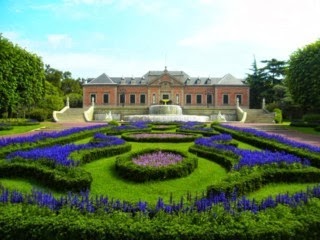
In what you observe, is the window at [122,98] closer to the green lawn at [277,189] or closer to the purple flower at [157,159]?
the purple flower at [157,159]

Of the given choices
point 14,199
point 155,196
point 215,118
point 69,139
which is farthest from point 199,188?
point 215,118

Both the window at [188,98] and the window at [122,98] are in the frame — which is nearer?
the window at [188,98]

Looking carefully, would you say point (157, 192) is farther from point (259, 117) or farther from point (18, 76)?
point (259, 117)

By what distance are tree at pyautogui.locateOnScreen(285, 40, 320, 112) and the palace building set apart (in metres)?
27.9

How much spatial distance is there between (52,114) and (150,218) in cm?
4026

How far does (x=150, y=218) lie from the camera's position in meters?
4.46

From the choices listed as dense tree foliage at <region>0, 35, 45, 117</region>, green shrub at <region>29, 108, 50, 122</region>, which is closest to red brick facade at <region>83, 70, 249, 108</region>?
dense tree foliage at <region>0, 35, 45, 117</region>

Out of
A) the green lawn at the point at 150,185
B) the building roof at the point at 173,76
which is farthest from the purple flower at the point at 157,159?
the building roof at the point at 173,76

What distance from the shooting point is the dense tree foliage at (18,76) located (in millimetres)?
30938

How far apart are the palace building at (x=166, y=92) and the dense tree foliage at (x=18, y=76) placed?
848 inches

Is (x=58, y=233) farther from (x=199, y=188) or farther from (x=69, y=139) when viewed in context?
(x=69, y=139)

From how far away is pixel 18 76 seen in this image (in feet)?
111

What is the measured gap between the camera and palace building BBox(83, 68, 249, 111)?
6069 cm

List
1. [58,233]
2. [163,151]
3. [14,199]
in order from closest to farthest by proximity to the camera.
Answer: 1. [58,233]
2. [14,199]
3. [163,151]
